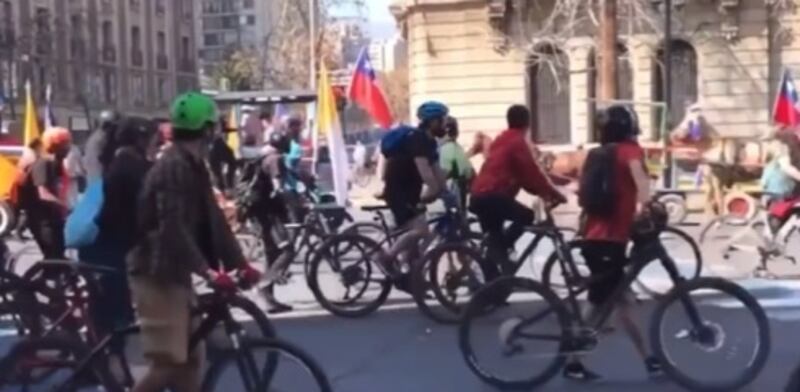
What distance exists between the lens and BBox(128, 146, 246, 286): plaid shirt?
7051 mm

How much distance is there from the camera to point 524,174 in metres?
11.6

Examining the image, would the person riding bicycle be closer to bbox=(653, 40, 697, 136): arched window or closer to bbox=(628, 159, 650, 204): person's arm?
bbox=(628, 159, 650, 204): person's arm

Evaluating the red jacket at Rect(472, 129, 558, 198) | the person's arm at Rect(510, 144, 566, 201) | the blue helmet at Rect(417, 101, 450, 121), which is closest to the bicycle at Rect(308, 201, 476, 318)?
the blue helmet at Rect(417, 101, 450, 121)

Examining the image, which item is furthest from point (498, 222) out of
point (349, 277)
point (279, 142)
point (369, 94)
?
point (369, 94)

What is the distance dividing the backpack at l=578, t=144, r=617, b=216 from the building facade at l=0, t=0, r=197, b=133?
55.6 m

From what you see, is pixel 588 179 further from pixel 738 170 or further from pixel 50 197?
pixel 738 170

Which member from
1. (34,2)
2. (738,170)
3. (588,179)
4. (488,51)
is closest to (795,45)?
(488,51)

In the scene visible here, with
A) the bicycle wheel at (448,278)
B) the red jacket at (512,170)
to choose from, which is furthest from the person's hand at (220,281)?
the bicycle wheel at (448,278)

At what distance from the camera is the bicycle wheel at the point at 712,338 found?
9.19m

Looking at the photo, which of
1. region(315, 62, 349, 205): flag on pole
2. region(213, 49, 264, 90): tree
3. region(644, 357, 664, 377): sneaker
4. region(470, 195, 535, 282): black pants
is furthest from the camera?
region(213, 49, 264, 90): tree

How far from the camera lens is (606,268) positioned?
937cm

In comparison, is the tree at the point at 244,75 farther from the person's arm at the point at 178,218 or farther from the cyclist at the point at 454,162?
the person's arm at the point at 178,218

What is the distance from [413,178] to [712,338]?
413 centimetres

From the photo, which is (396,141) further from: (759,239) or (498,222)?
(759,239)
